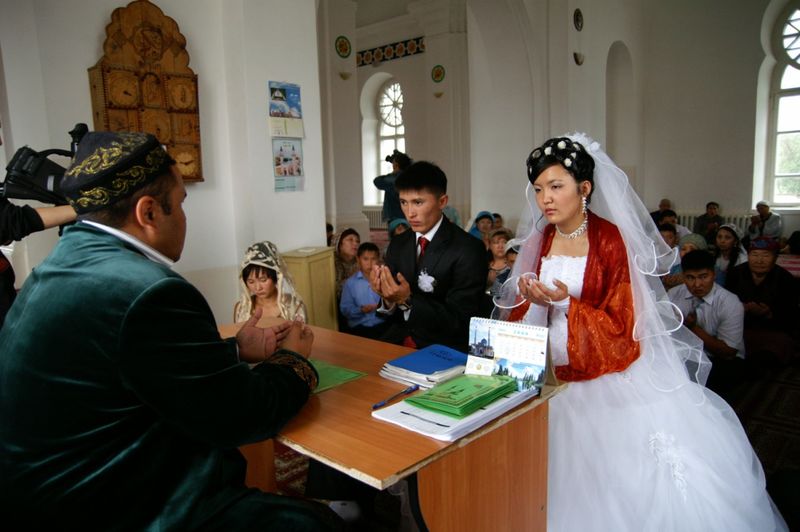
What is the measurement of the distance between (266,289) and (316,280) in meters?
1.05

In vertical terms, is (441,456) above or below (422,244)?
below

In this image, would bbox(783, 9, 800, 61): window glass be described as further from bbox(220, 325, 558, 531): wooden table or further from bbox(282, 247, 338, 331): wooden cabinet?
bbox(220, 325, 558, 531): wooden table

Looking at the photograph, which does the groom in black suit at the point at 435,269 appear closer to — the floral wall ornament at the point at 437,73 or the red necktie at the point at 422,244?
the red necktie at the point at 422,244

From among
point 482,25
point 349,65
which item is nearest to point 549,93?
point 482,25

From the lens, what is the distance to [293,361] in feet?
5.83

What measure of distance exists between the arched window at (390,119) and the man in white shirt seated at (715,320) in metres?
11.2

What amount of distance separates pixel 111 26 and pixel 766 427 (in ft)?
16.4

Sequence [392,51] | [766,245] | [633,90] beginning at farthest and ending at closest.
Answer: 1. [392,51]
2. [633,90]
3. [766,245]

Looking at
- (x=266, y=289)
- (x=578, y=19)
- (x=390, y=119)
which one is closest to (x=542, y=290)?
(x=266, y=289)

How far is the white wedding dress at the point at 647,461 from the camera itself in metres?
2.09

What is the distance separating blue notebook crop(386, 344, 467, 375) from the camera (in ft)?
6.38

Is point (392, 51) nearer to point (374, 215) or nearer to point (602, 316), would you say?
point (374, 215)

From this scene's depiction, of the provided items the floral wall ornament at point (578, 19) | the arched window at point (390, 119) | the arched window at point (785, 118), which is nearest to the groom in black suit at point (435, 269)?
the floral wall ornament at point (578, 19)

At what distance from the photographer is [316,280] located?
4707 millimetres
